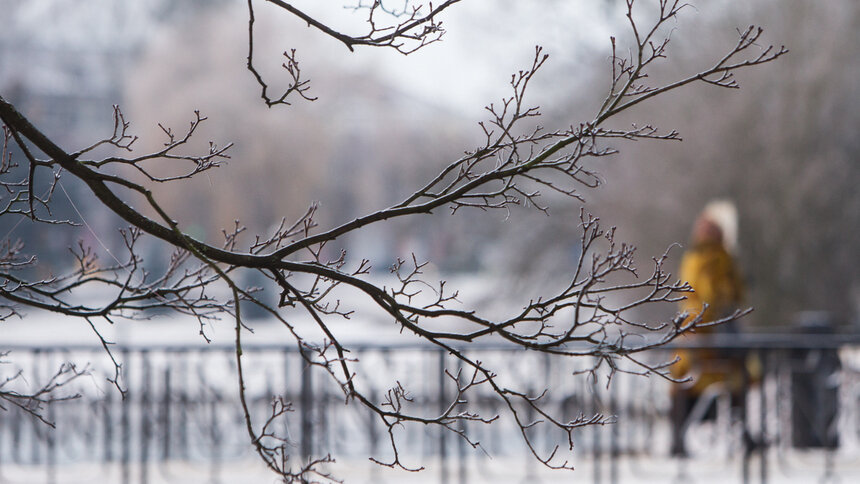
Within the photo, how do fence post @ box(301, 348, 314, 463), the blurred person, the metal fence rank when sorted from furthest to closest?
the blurred person < the metal fence < fence post @ box(301, 348, 314, 463)

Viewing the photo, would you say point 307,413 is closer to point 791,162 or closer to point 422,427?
point 422,427

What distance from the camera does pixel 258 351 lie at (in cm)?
744

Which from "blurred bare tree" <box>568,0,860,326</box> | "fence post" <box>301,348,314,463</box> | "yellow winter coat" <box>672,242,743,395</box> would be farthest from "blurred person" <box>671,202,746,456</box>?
"blurred bare tree" <box>568,0,860,326</box>

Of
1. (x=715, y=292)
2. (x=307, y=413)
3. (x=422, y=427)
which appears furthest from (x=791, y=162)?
(x=307, y=413)

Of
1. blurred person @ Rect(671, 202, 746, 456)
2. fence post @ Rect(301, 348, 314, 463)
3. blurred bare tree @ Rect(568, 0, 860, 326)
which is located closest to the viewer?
fence post @ Rect(301, 348, 314, 463)

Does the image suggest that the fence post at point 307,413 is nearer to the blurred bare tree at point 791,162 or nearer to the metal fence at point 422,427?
the metal fence at point 422,427

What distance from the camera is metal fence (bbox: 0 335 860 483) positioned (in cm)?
763

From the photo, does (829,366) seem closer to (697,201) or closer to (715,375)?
(715,375)

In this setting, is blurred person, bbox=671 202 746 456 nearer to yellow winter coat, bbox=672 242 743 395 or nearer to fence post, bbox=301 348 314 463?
yellow winter coat, bbox=672 242 743 395

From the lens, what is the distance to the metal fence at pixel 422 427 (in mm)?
7633

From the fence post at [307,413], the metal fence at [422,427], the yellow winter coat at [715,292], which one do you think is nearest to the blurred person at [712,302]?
the yellow winter coat at [715,292]

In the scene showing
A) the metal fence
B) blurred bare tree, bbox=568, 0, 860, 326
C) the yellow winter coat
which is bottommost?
the metal fence

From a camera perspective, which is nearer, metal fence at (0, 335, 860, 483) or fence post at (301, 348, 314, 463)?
fence post at (301, 348, 314, 463)

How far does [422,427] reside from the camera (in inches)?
316
